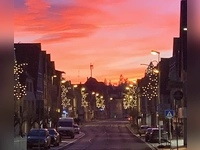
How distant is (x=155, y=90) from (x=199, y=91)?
68242 mm

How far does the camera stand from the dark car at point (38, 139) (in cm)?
4375

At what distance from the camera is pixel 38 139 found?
43969 millimetres

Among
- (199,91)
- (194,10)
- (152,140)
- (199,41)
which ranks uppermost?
(194,10)

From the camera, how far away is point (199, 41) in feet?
19.1

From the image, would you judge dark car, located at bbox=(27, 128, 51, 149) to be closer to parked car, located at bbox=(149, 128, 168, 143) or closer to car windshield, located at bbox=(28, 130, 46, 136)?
car windshield, located at bbox=(28, 130, 46, 136)

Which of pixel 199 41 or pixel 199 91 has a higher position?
pixel 199 41

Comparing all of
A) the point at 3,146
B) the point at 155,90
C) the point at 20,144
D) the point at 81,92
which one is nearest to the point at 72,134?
the point at 155,90

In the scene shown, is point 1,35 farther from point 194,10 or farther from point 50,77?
point 50,77

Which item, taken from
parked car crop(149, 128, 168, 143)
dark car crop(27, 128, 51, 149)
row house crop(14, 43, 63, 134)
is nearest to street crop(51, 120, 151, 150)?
parked car crop(149, 128, 168, 143)

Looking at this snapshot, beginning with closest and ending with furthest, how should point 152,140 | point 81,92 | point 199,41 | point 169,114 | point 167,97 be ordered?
point 199,41, point 169,114, point 152,140, point 167,97, point 81,92

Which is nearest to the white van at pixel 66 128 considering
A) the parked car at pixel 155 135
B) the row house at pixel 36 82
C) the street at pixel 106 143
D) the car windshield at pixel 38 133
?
the street at pixel 106 143

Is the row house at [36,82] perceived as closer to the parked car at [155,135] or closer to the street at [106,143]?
the street at [106,143]

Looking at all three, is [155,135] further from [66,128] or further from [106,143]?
[66,128]

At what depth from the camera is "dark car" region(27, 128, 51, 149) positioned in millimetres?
43750
